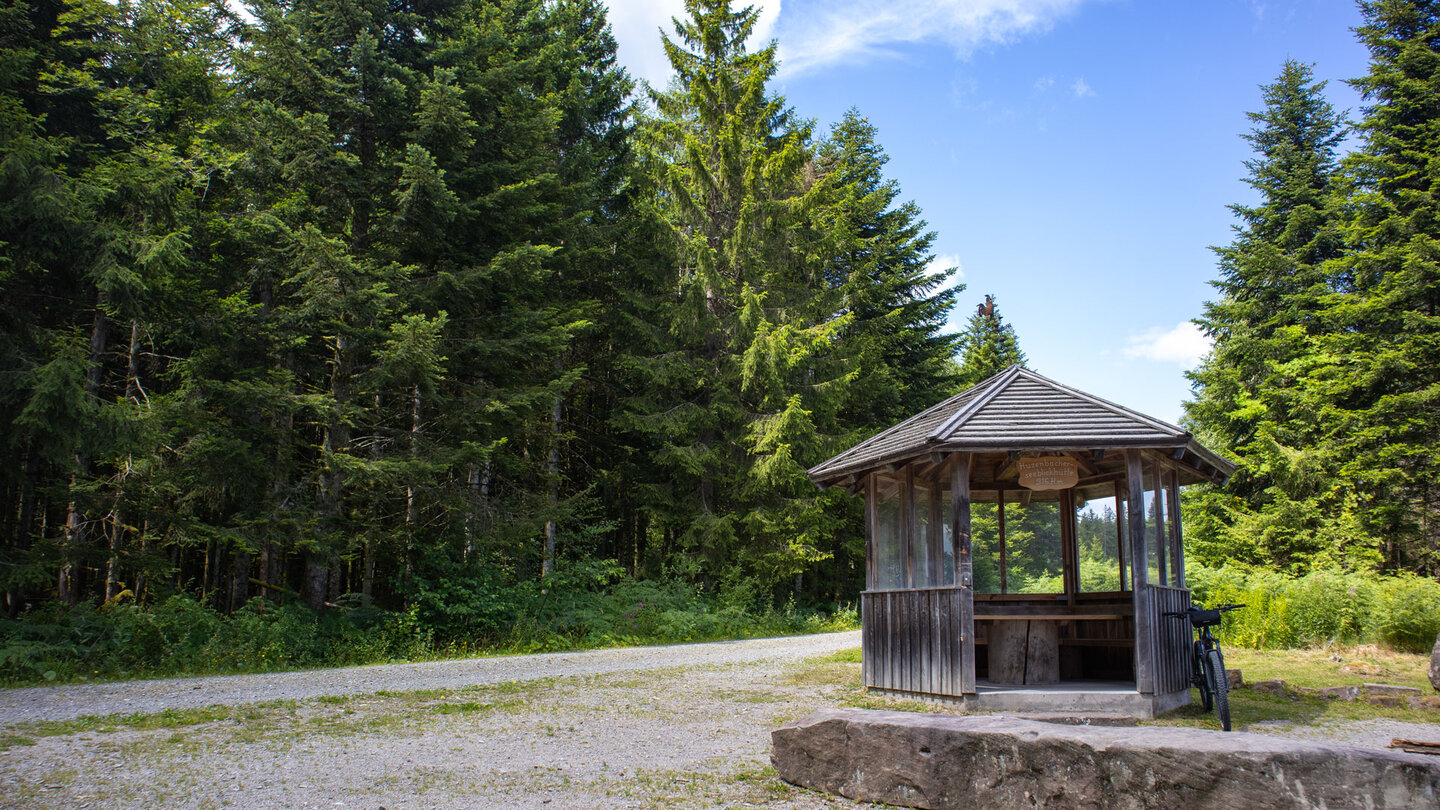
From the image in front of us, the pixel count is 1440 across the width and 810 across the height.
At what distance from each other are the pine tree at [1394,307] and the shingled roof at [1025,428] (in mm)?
13846

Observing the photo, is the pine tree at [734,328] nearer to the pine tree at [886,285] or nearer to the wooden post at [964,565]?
the pine tree at [886,285]

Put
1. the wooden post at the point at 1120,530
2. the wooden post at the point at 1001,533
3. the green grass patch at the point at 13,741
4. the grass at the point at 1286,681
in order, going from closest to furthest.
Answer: the green grass patch at the point at 13,741
the grass at the point at 1286,681
the wooden post at the point at 1120,530
the wooden post at the point at 1001,533

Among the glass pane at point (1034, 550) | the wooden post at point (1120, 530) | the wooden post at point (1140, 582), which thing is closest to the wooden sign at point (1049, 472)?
the wooden post at point (1140, 582)

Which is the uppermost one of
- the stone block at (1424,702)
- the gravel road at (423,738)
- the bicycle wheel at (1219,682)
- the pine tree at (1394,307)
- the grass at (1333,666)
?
the pine tree at (1394,307)

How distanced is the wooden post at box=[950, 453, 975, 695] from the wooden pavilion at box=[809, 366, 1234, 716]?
2cm

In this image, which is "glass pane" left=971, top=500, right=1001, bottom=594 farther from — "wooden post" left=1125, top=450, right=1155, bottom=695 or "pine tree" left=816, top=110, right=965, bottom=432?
"pine tree" left=816, top=110, right=965, bottom=432

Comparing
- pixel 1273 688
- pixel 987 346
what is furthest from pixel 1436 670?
pixel 987 346

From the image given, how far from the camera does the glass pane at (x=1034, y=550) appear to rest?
1138cm

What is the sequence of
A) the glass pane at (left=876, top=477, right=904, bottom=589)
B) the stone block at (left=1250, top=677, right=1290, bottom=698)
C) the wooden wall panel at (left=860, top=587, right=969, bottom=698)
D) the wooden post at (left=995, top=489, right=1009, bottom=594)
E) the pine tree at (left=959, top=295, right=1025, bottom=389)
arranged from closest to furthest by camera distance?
the wooden wall panel at (left=860, top=587, right=969, bottom=698)
the stone block at (left=1250, top=677, right=1290, bottom=698)
the glass pane at (left=876, top=477, right=904, bottom=589)
the wooden post at (left=995, top=489, right=1009, bottom=594)
the pine tree at (left=959, top=295, right=1025, bottom=389)

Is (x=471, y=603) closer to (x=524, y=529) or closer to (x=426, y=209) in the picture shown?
(x=524, y=529)

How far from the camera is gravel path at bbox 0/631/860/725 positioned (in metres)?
7.96

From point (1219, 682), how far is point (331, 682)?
9628 mm

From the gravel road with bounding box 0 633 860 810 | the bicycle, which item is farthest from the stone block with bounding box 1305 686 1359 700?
the gravel road with bounding box 0 633 860 810

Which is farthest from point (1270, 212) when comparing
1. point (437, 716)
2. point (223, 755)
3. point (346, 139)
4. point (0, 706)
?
point (0, 706)
